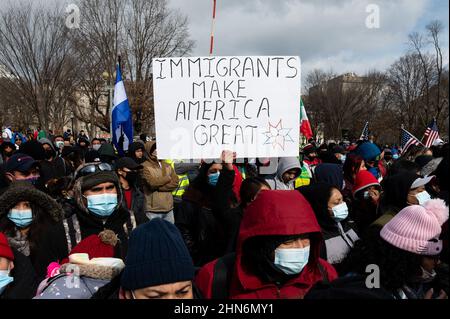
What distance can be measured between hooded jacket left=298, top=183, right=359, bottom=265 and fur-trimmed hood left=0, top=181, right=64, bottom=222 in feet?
6.46

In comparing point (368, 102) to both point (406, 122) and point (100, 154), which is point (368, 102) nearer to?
point (406, 122)

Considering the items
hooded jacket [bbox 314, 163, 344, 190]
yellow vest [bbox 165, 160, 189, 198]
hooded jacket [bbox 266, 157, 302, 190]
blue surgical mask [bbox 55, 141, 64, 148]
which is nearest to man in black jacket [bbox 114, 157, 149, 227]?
yellow vest [bbox 165, 160, 189, 198]

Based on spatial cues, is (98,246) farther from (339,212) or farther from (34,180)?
(34,180)

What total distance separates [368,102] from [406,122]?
4.11 metres

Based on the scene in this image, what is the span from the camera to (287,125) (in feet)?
10.4

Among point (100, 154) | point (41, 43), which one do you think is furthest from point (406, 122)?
point (100, 154)

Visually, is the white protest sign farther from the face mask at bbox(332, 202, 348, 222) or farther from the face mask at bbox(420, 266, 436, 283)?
the face mask at bbox(420, 266, 436, 283)

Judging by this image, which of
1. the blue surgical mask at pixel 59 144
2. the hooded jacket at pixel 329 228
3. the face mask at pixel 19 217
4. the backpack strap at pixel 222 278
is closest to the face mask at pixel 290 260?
the backpack strap at pixel 222 278

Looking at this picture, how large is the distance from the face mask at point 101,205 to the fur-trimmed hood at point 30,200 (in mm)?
231

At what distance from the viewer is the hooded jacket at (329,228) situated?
286 centimetres

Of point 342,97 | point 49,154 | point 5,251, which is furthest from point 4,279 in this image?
point 342,97

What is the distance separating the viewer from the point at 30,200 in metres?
2.98

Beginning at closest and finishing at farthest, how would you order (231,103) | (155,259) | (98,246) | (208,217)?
(155,259), (98,246), (231,103), (208,217)

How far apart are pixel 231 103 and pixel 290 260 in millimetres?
1508
